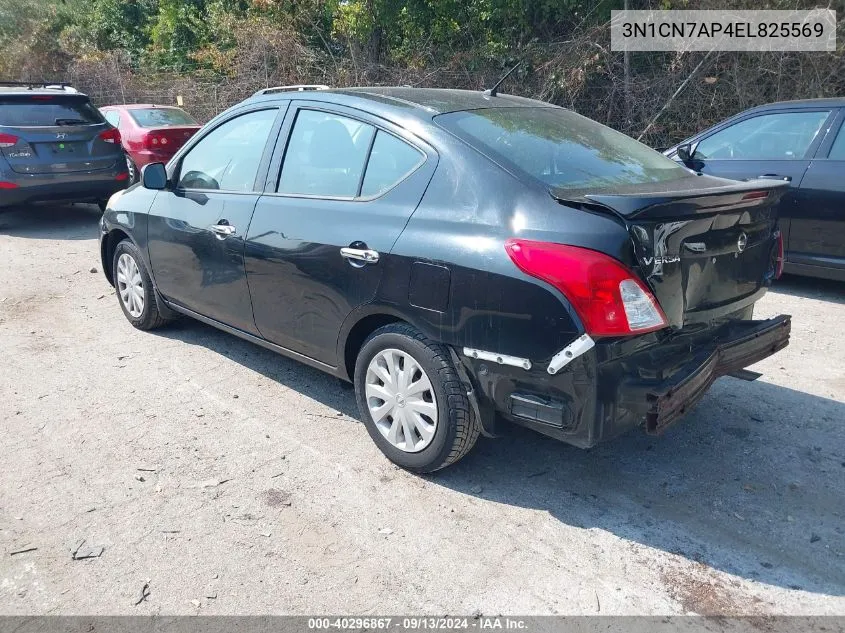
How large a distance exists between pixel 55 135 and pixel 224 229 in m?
Answer: 6.47

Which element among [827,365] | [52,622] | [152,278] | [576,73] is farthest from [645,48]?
[52,622]

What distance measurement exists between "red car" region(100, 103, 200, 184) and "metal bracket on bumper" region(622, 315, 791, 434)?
33.4 ft

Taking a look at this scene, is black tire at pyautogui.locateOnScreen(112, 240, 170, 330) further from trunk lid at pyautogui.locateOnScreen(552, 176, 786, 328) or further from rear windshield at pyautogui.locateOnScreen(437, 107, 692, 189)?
trunk lid at pyautogui.locateOnScreen(552, 176, 786, 328)

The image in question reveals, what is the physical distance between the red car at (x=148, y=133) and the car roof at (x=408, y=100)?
817cm

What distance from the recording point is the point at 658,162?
13.3 ft

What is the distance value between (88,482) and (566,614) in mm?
2347

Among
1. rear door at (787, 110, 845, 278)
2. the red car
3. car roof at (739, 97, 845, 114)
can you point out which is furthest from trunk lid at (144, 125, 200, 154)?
rear door at (787, 110, 845, 278)

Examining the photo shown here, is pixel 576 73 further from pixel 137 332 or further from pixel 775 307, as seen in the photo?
pixel 137 332

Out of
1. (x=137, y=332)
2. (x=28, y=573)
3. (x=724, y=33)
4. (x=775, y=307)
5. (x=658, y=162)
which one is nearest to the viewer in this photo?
(x=28, y=573)

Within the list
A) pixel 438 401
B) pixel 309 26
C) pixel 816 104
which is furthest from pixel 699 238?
pixel 309 26

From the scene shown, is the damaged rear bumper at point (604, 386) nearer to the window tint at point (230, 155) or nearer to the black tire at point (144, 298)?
the window tint at point (230, 155)

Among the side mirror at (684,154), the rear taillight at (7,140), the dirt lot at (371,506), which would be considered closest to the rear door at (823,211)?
the side mirror at (684,154)

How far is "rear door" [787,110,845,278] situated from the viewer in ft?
20.1

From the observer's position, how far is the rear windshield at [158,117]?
12.3m
